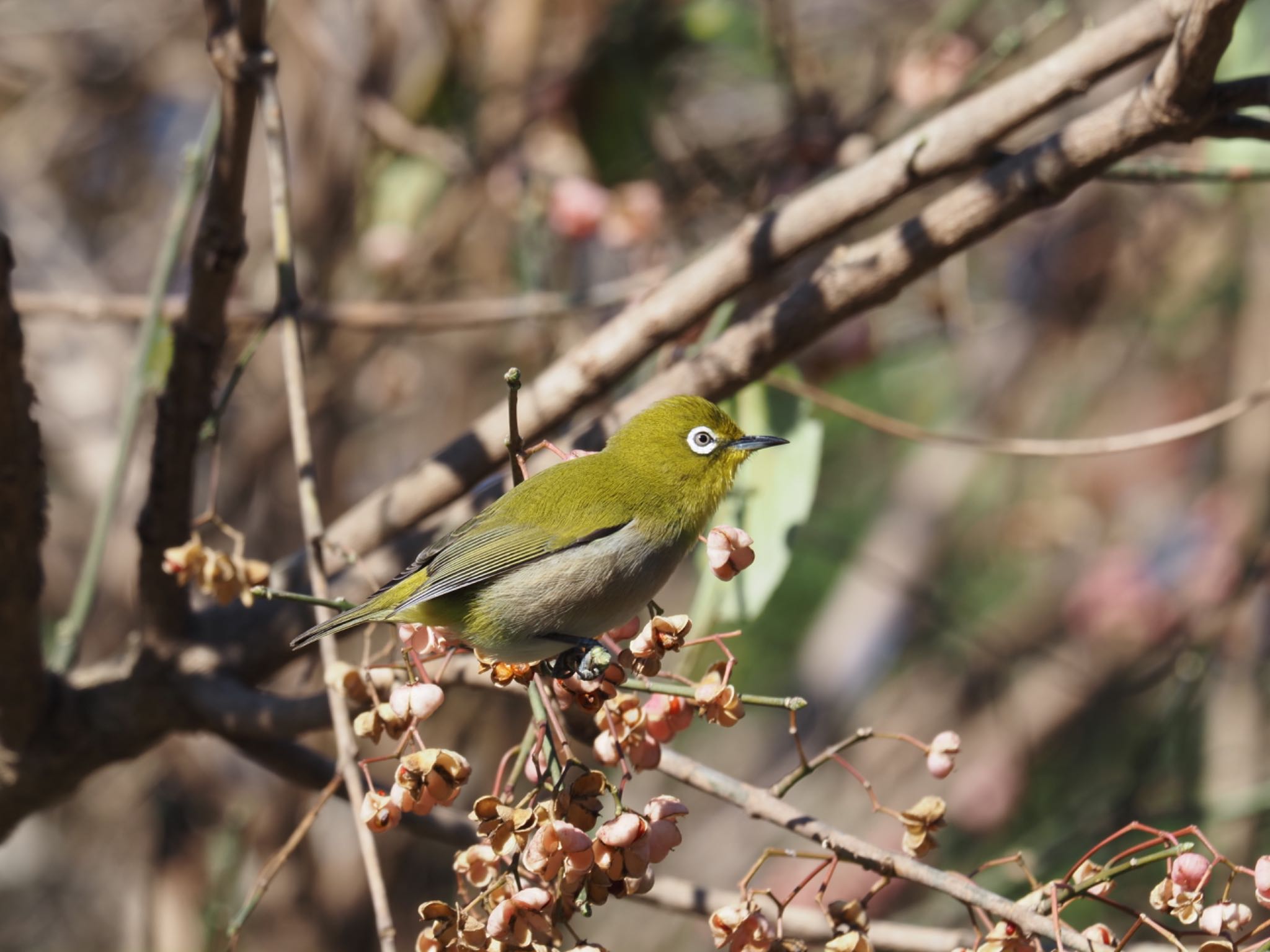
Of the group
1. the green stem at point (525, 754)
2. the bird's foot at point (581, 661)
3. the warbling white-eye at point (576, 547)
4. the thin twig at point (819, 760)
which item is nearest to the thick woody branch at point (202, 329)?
the warbling white-eye at point (576, 547)

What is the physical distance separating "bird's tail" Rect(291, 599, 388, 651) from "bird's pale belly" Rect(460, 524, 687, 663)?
133 mm

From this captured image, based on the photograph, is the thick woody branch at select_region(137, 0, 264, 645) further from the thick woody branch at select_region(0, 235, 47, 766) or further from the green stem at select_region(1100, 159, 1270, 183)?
the green stem at select_region(1100, 159, 1270, 183)

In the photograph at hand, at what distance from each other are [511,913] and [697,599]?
100cm

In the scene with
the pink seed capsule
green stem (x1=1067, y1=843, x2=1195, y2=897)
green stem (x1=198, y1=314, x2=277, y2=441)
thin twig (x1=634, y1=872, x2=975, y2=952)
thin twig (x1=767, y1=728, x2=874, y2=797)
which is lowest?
thin twig (x1=634, y1=872, x2=975, y2=952)

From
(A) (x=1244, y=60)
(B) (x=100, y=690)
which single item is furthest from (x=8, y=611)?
(A) (x=1244, y=60)

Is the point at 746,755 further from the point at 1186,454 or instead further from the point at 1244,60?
the point at 1244,60

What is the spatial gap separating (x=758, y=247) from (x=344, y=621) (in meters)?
0.99

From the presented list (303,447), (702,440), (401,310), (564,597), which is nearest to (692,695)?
(564,597)

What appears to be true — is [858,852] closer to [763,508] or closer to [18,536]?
[763,508]

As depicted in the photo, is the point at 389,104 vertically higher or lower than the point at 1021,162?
higher

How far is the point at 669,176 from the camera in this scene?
157 inches

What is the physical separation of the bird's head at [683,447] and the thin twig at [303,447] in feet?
1.65

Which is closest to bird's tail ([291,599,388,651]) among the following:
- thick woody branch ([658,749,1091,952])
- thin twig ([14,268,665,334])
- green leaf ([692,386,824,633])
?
thick woody branch ([658,749,1091,952])

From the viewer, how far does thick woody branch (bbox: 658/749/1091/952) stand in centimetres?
137
